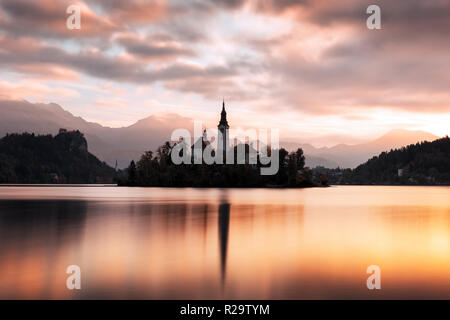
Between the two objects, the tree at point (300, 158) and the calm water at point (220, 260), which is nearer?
the calm water at point (220, 260)

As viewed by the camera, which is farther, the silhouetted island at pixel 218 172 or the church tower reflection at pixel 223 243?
the silhouetted island at pixel 218 172

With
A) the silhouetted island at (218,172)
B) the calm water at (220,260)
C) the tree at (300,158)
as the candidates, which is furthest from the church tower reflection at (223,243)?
the tree at (300,158)

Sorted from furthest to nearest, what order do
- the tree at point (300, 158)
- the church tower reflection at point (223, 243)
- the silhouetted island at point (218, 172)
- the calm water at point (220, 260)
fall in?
the tree at point (300, 158) < the silhouetted island at point (218, 172) < the church tower reflection at point (223, 243) < the calm water at point (220, 260)

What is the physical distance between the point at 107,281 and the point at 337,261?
37.1ft

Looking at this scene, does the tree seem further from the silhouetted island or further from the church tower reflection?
the church tower reflection

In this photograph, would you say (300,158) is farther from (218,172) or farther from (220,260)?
(220,260)

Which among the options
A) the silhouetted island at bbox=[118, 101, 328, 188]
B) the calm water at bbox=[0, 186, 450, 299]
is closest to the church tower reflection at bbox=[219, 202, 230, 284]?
the calm water at bbox=[0, 186, 450, 299]

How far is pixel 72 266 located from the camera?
60.4 ft

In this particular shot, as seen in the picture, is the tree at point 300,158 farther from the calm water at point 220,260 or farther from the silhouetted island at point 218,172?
the calm water at point 220,260

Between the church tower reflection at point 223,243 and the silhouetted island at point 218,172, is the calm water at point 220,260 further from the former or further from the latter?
the silhouetted island at point 218,172

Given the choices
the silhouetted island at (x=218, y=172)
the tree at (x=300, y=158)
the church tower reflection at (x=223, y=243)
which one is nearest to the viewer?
the church tower reflection at (x=223, y=243)

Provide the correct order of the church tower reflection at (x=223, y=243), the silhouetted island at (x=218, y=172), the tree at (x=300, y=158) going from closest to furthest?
the church tower reflection at (x=223, y=243) < the silhouetted island at (x=218, y=172) < the tree at (x=300, y=158)

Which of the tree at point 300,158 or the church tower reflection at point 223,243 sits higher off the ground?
the tree at point 300,158
